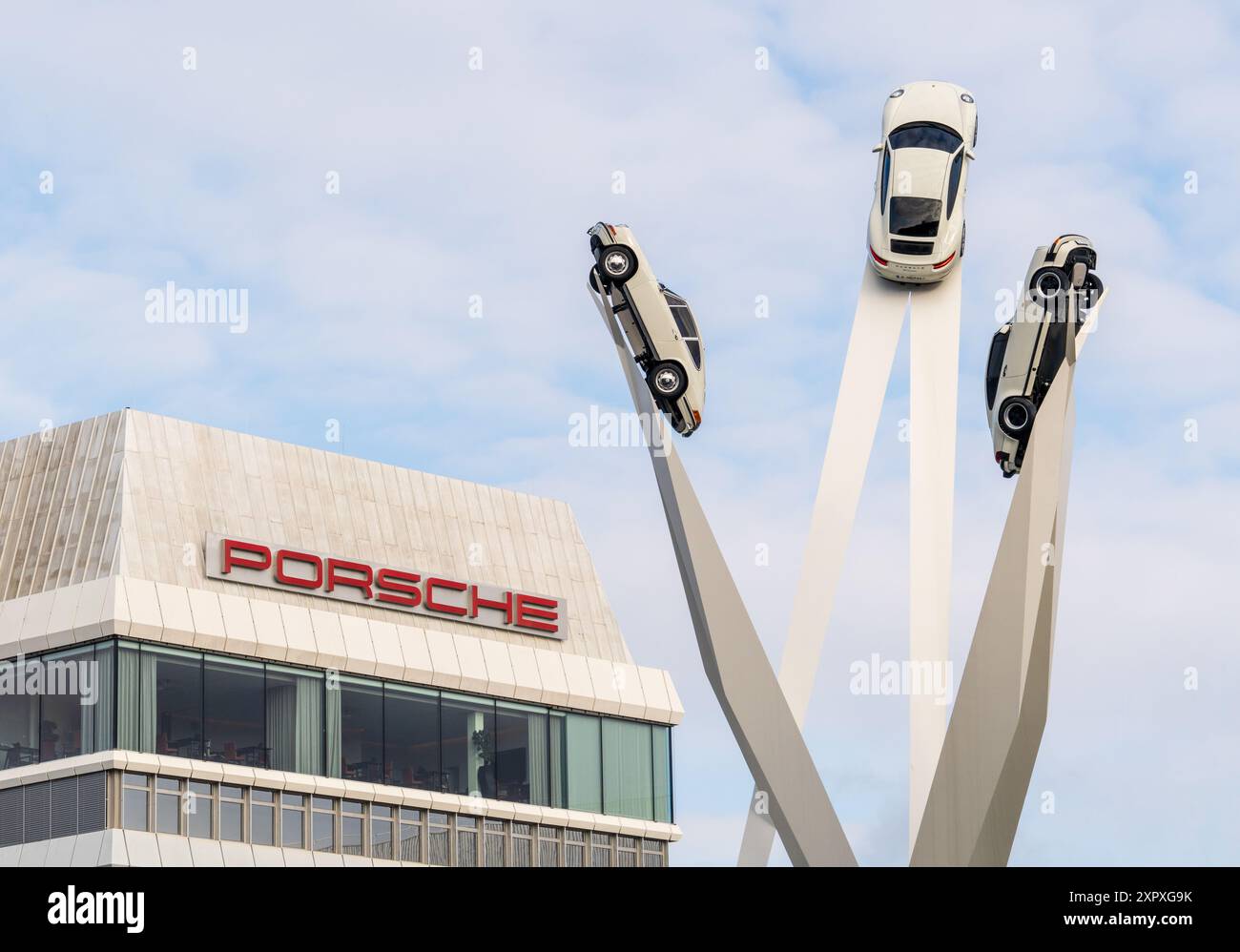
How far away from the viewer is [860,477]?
37.7 meters

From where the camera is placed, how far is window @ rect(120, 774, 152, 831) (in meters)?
54.9

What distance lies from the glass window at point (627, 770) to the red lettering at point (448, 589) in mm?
5413

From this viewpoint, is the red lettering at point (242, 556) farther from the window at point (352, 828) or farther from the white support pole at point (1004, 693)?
the white support pole at point (1004, 693)

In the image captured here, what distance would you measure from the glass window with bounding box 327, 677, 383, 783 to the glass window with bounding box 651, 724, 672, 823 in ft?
30.3

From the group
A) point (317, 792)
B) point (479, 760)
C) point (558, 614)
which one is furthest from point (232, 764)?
point (558, 614)

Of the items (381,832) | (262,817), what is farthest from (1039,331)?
(381,832)

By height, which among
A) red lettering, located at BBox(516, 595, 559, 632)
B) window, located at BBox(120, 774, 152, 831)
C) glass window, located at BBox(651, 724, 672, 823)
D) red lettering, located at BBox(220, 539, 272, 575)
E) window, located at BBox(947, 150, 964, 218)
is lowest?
window, located at BBox(120, 774, 152, 831)

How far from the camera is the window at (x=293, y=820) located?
58281 mm

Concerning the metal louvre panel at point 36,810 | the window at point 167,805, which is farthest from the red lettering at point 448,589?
the metal louvre panel at point 36,810

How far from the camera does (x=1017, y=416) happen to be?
35812mm

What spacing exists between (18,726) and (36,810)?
2143 mm

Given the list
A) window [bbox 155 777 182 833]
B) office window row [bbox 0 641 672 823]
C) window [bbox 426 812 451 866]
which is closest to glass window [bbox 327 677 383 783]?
office window row [bbox 0 641 672 823]

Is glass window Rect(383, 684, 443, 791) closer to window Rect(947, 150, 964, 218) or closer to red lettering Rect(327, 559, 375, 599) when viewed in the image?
red lettering Rect(327, 559, 375, 599)

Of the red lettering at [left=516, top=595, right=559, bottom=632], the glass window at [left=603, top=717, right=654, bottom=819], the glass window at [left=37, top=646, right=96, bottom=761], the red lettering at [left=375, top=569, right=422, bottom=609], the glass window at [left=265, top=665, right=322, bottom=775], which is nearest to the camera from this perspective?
the glass window at [left=37, top=646, right=96, bottom=761]
